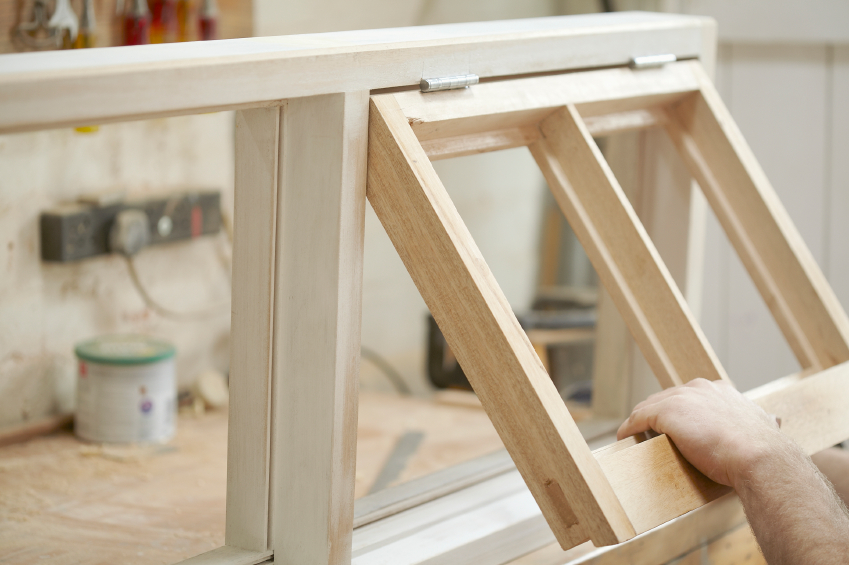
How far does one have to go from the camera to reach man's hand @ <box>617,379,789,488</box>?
2.86ft

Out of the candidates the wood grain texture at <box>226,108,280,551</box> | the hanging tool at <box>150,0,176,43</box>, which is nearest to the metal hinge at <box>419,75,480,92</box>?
the wood grain texture at <box>226,108,280,551</box>

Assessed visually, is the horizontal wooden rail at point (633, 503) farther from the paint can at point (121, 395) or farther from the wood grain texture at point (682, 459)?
the paint can at point (121, 395)

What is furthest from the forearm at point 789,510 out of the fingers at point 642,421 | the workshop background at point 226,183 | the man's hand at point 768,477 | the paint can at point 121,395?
the paint can at point 121,395

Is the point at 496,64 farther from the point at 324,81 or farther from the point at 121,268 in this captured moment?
the point at 121,268

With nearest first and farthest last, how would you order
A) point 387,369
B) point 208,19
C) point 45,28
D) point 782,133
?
point 45,28 < point 208,19 < point 782,133 < point 387,369

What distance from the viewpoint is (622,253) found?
1.05 meters

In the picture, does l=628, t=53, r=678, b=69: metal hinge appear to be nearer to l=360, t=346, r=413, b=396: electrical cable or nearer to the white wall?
the white wall

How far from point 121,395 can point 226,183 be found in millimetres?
555

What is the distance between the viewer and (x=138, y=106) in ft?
2.21

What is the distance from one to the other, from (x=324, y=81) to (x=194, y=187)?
3.73 feet

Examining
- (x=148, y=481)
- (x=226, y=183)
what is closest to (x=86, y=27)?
(x=226, y=183)

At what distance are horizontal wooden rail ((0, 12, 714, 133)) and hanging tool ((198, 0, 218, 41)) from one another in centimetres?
84

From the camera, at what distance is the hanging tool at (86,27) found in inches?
61.2

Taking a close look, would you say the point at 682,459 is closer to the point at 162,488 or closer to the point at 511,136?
the point at 511,136
